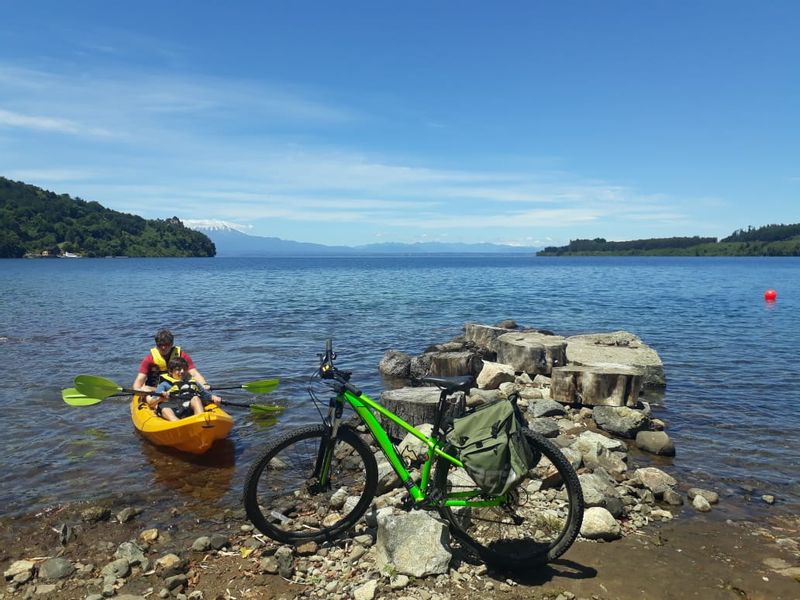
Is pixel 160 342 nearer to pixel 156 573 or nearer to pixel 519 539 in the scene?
pixel 156 573

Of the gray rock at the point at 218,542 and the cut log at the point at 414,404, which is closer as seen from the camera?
the gray rock at the point at 218,542

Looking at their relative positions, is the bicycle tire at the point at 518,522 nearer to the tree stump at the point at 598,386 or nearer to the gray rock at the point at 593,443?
the gray rock at the point at 593,443

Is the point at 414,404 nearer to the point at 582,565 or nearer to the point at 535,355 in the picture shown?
the point at 582,565

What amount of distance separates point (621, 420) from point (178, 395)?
8429 millimetres

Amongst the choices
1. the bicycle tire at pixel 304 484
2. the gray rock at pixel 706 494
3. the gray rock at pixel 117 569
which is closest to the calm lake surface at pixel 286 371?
the gray rock at pixel 706 494

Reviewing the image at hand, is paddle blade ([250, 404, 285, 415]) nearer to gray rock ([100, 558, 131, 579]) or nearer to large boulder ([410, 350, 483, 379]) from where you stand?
large boulder ([410, 350, 483, 379])

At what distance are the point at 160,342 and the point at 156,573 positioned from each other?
582 centimetres

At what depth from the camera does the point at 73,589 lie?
18.0ft

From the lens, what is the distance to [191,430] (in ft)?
31.3

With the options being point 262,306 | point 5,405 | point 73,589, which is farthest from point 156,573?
point 262,306

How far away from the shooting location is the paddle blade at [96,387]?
1109cm

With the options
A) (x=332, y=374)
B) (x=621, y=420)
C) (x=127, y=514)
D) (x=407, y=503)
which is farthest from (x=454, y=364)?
(x=332, y=374)

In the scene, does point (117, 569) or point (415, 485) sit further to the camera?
point (415, 485)

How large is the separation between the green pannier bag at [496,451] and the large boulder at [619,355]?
29.4 ft
